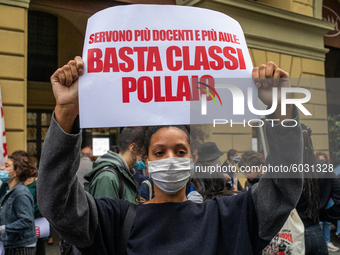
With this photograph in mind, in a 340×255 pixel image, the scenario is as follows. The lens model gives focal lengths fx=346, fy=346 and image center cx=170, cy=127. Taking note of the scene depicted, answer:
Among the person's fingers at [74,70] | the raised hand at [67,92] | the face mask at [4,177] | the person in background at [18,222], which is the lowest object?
the person in background at [18,222]

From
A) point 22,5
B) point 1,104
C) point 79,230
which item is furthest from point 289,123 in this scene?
point 22,5

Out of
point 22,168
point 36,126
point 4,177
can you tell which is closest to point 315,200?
point 22,168

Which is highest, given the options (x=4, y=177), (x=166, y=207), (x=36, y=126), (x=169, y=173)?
(x=36, y=126)

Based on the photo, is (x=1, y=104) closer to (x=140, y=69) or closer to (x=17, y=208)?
(x=17, y=208)

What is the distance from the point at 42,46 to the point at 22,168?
→ 8.01m

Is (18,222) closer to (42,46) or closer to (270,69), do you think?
(270,69)

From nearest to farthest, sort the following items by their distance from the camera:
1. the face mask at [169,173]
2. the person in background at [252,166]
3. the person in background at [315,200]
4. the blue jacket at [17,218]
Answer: the face mask at [169,173]
the person in background at [315,200]
the person in background at [252,166]
the blue jacket at [17,218]

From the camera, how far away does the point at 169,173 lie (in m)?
1.71

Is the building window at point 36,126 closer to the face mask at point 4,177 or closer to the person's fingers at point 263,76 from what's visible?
the face mask at point 4,177

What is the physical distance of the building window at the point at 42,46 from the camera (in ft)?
35.5

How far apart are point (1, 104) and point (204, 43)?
521 centimetres

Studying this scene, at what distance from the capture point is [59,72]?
1.50 meters

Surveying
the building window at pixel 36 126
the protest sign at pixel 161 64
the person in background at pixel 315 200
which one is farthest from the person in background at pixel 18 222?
the building window at pixel 36 126

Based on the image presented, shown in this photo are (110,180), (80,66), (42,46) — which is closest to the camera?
(80,66)
